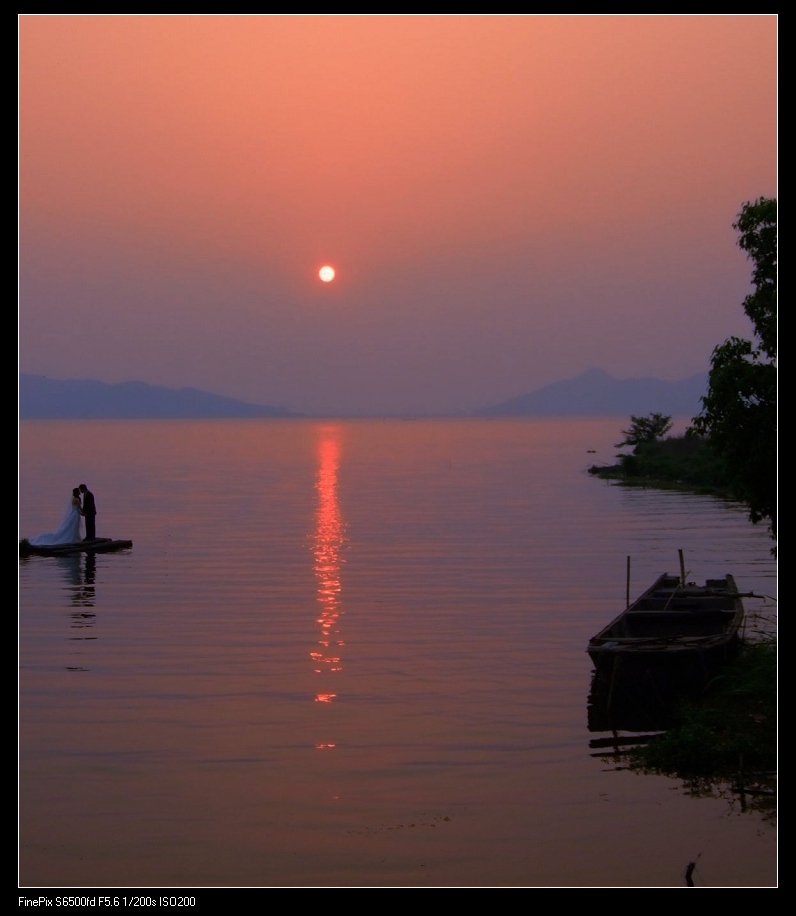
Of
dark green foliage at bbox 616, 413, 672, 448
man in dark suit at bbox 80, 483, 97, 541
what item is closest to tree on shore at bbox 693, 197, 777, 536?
man in dark suit at bbox 80, 483, 97, 541

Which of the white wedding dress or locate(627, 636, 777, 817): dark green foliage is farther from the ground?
the white wedding dress

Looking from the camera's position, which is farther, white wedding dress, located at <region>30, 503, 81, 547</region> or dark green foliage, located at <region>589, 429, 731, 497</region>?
dark green foliage, located at <region>589, 429, 731, 497</region>

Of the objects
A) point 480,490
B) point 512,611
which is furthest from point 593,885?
point 480,490

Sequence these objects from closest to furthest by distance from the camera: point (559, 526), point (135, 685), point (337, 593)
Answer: point (135, 685) → point (337, 593) → point (559, 526)

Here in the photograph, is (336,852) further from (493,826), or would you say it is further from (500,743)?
(500,743)

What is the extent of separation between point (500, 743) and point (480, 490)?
55708 millimetres

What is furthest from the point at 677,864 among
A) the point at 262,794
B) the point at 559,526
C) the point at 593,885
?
the point at 559,526

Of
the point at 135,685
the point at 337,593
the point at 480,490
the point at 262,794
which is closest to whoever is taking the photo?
the point at 262,794

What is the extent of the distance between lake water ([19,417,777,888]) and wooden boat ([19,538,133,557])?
0.44 metres

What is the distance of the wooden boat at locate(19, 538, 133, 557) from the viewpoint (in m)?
37.3

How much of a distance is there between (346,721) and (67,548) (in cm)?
2183

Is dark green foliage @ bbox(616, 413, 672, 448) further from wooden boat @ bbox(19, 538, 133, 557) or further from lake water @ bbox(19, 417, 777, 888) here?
wooden boat @ bbox(19, 538, 133, 557)

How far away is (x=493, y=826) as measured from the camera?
46.0ft

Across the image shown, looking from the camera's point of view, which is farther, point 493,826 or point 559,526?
point 559,526
